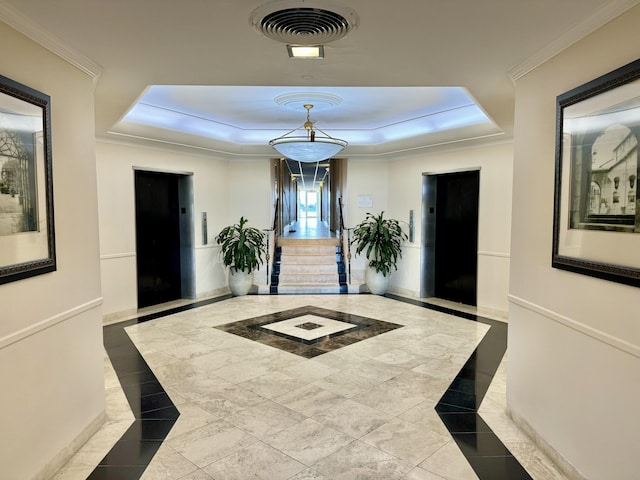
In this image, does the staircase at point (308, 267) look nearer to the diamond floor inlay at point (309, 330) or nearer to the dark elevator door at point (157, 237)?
the diamond floor inlay at point (309, 330)

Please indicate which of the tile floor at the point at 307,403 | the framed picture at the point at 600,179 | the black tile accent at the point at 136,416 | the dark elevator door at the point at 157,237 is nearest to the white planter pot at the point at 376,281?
the tile floor at the point at 307,403

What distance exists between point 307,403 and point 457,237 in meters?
4.73

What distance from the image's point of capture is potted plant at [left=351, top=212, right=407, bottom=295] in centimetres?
774

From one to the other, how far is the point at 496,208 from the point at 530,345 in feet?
12.4

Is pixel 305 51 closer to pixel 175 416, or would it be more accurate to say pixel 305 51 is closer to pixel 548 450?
pixel 175 416

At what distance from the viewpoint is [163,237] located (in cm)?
720

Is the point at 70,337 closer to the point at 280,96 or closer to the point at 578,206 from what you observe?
the point at 578,206

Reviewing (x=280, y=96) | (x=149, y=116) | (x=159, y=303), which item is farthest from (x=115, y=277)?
(x=280, y=96)

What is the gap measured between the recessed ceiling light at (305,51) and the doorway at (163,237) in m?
4.64

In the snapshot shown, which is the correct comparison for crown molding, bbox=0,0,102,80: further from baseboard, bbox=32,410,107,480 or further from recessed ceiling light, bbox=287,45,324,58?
baseboard, bbox=32,410,107,480

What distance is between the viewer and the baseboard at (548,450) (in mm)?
2426

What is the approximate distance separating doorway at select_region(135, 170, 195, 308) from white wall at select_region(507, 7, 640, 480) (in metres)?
5.59

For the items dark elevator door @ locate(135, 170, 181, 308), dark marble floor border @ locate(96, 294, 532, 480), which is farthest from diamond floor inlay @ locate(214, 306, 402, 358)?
dark elevator door @ locate(135, 170, 181, 308)

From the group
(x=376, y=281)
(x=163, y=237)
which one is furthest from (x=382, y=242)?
(x=163, y=237)
